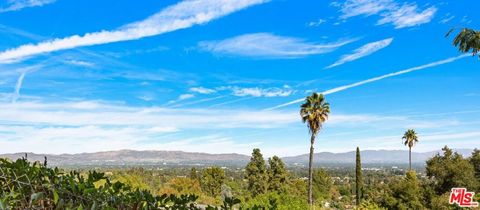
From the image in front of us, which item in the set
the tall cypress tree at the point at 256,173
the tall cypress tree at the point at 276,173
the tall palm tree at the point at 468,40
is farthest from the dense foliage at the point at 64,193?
the tall cypress tree at the point at 276,173

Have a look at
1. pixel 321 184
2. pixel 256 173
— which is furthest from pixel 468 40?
pixel 321 184

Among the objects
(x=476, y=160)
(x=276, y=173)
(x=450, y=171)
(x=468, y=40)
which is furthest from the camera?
(x=276, y=173)

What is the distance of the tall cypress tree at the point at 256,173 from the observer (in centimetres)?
5338

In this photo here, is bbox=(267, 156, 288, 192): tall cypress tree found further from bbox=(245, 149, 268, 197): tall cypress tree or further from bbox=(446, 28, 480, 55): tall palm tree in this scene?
bbox=(446, 28, 480, 55): tall palm tree

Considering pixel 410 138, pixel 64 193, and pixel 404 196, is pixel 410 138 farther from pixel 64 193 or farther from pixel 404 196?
pixel 64 193

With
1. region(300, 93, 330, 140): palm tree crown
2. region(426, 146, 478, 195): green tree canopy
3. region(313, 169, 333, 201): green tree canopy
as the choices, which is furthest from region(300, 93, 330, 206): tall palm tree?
region(313, 169, 333, 201): green tree canopy

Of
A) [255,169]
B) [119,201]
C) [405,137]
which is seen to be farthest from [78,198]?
[405,137]

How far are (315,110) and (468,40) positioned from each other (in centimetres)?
2034

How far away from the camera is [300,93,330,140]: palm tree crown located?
40531mm

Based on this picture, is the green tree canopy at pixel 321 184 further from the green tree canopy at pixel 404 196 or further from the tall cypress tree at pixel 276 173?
the green tree canopy at pixel 404 196

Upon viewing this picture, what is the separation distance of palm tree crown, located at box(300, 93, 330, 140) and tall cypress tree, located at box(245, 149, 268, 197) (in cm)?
1368

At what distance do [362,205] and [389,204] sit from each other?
1619cm

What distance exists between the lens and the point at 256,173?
2128 inches

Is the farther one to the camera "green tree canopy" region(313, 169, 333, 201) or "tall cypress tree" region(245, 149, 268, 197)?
"green tree canopy" region(313, 169, 333, 201)
